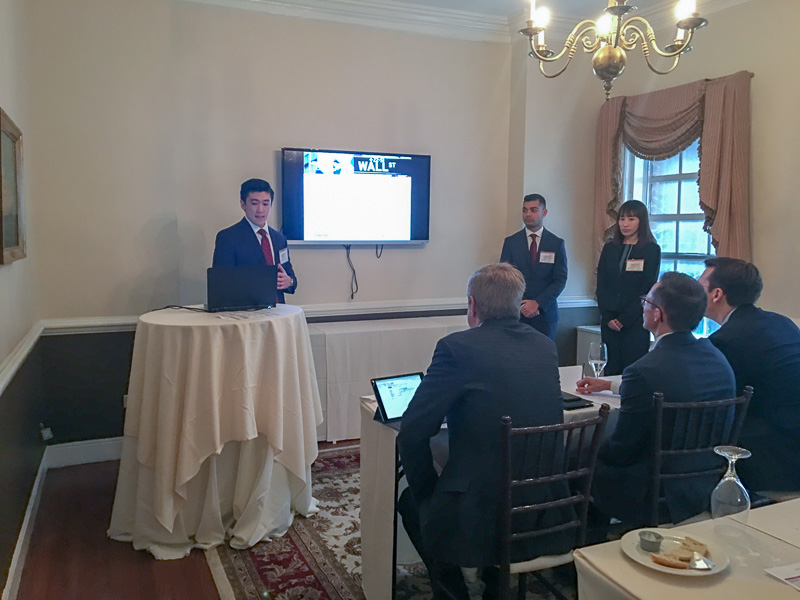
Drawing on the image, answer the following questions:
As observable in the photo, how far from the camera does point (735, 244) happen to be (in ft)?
12.7

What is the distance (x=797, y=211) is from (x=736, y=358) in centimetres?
202

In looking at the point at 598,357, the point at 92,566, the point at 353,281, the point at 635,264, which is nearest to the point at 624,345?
the point at 635,264

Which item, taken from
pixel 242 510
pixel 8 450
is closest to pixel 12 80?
pixel 8 450

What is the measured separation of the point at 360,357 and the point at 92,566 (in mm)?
1949

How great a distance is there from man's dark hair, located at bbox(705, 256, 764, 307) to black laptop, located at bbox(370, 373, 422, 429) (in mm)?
1189

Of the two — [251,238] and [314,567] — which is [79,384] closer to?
[251,238]

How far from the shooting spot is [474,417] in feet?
5.60

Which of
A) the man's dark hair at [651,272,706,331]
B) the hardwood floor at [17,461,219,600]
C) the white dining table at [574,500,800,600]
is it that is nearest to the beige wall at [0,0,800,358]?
the hardwood floor at [17,461,219,600]

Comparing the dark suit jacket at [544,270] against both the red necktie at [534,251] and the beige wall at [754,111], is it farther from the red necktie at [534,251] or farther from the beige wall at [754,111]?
the beige wall at [754,111]

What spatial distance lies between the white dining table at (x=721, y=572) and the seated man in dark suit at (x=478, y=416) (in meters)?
0.48

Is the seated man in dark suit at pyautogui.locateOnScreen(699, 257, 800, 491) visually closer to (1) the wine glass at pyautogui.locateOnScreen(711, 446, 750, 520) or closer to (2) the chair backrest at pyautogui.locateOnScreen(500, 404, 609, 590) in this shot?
(2) the chair backrest at pyautogui.locateOnScreen(500, 404, 609, 590)

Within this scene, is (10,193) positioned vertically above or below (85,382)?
above

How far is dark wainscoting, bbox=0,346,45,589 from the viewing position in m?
2.24

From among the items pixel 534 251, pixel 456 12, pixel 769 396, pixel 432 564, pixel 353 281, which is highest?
pixel 456 12
